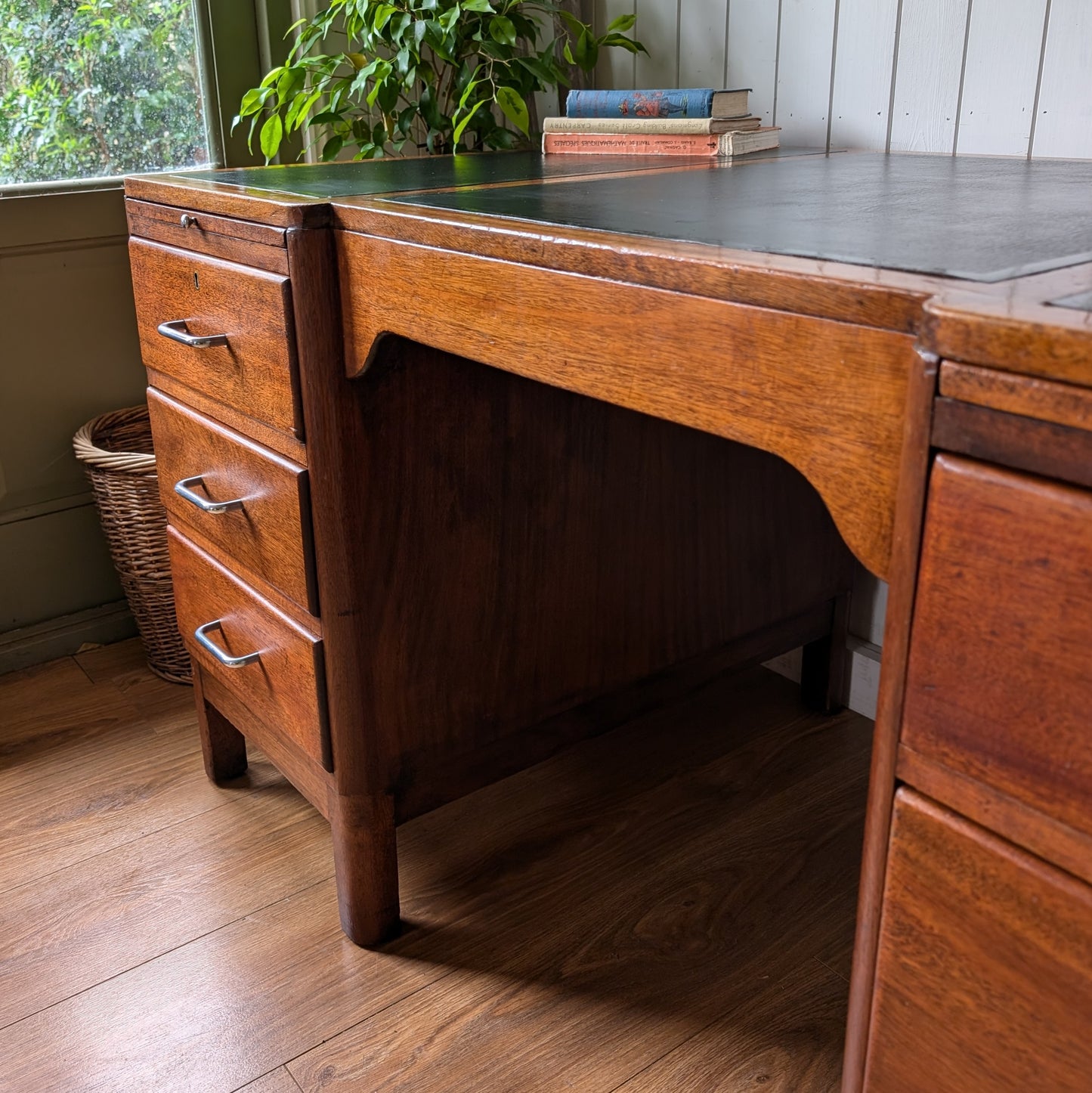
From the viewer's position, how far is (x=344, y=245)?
0.93m

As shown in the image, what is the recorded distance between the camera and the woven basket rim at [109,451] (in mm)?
1586

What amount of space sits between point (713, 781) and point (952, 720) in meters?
0.96

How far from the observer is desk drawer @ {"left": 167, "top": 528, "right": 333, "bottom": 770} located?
1.10 metres

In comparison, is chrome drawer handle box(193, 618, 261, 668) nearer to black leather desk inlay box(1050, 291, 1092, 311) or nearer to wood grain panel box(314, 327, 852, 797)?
wood grain panel box(314, 327, 852, 797)

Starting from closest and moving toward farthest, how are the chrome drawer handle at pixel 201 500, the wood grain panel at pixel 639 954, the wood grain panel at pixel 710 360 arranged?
the wood grain panel at pixel 710 360
the wood grain panel at pixel 639 954
the chrome drawer handle at pixel 201 500

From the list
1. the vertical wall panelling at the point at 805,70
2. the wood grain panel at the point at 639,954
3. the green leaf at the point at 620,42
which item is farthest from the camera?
the green leaf at the point at 620,42

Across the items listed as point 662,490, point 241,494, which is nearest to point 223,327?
point 241,494

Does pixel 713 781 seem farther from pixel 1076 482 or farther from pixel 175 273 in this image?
pixel 1076 482

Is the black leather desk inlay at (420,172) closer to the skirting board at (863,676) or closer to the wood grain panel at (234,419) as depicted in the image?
the wood grain panel at (234,419)

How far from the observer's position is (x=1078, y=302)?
1.57 feet

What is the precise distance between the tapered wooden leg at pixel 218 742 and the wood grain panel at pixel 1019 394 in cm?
114

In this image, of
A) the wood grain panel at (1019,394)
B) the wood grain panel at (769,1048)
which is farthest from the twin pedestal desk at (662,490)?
the wood grain panel at (769,1048)

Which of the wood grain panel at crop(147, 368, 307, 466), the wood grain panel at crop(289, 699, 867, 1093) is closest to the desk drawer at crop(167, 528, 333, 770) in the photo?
the wood grain panel at crop(147, 368, 307, 466)

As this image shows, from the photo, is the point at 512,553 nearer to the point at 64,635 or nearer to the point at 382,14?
the point at 382,14
